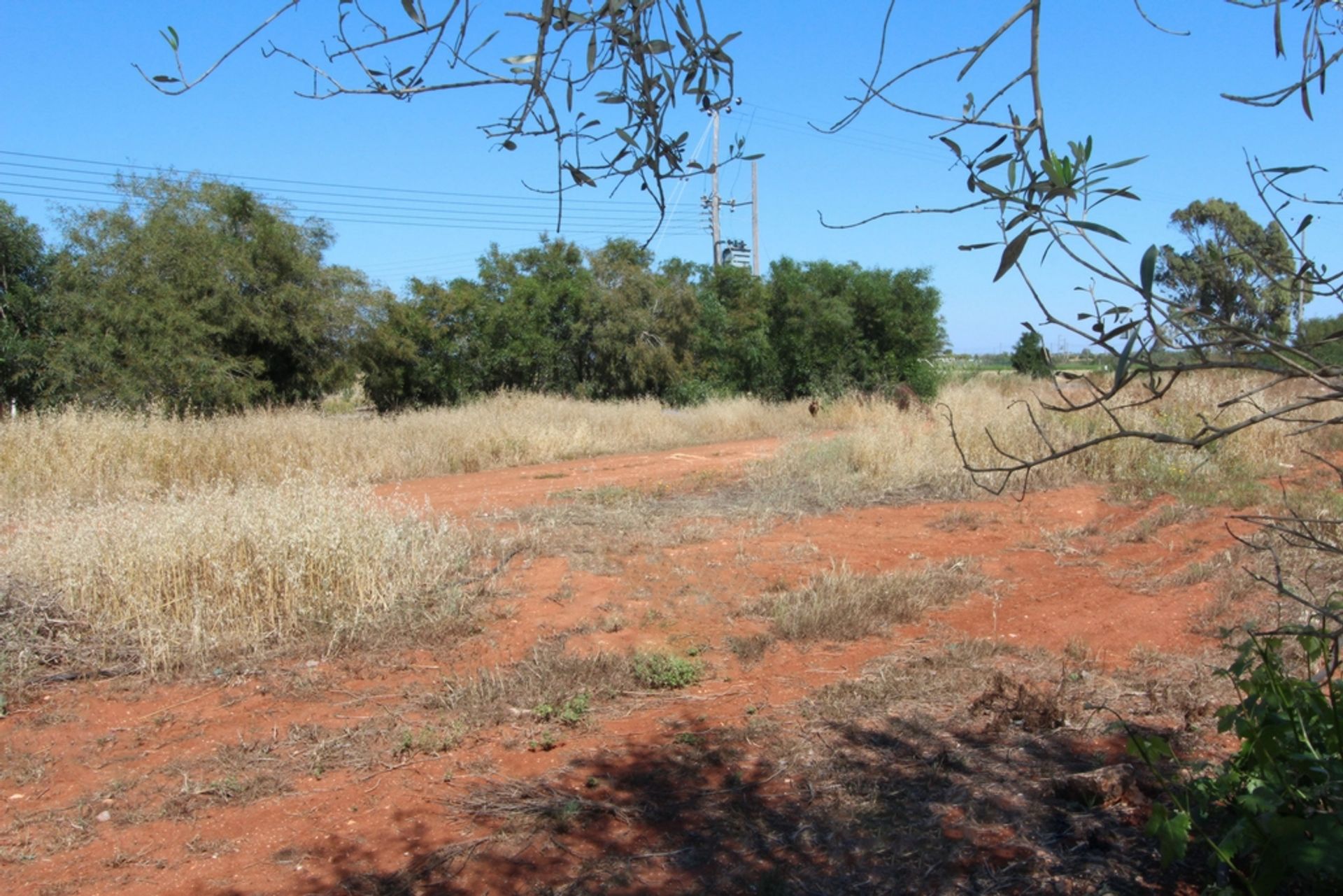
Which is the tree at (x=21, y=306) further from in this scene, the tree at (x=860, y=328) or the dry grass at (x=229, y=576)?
the tree at (x=860, y=328)

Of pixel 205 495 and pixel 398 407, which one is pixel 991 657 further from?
pixel 398 407

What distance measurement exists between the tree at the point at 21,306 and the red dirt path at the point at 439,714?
15309 millimetres

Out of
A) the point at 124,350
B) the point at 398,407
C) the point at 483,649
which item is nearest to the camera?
the point at 483,649

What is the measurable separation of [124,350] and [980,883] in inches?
705

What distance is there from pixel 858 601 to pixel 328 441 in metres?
A: 9.92

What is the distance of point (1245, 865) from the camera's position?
100 inches

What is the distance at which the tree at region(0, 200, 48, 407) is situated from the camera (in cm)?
1762

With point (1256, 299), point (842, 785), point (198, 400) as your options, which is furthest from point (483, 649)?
point (198, 400)

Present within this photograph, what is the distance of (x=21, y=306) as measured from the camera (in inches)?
755

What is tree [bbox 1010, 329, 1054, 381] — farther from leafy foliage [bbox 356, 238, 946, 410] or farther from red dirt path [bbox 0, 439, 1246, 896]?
red dirt path [bbox 0, 439, 1246, 896]

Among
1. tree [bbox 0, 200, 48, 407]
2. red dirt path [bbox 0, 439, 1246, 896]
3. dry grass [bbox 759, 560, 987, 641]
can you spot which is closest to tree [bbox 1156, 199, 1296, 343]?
red dirt path [bbox 0, 439, 1246, 896]

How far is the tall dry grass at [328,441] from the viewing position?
10609 millimetres

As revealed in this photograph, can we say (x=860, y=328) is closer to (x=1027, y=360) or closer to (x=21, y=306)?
(x=1027, y=360)

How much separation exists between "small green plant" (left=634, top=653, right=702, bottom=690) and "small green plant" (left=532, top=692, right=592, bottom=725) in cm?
41
